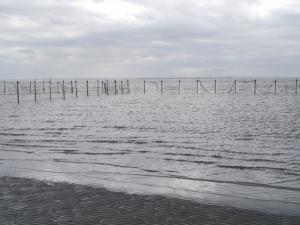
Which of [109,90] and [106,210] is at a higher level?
[109,90]

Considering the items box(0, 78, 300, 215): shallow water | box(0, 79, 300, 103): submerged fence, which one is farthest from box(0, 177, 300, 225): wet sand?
box(0, 79, 300, 103): submerged fence

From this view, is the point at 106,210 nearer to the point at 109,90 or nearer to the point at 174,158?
the point at 174,158

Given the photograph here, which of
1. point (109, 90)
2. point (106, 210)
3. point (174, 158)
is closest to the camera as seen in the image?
point (106, 210)

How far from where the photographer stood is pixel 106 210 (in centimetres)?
755

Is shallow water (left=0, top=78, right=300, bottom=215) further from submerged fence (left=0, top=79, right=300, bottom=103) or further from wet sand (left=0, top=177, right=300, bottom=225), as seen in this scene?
submerged fence (left=0, top=79, right=300, bottom=103)

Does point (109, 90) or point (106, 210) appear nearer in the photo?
point (106, 210)

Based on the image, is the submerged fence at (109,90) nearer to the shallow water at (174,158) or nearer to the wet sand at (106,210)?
the shallow water at (174,158)

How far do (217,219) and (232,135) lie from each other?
12.2 metres

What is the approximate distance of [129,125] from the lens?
77.8ft

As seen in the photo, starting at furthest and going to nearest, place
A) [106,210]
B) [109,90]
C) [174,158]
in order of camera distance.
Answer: [109,90] < [174,158] < [106,210]

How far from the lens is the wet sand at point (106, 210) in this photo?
6.93 metres

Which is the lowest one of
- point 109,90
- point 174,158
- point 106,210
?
point 174,158

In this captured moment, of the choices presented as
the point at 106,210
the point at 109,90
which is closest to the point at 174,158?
the point at 106,210

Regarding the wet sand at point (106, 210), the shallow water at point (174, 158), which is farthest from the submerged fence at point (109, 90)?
the wet sand at point (106, 210)
